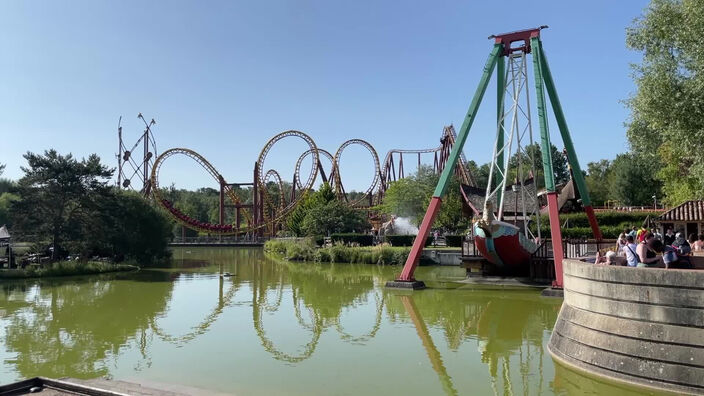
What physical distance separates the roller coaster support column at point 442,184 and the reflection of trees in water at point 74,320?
7.79 m

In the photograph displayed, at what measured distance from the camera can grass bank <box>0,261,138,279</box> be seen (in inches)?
932

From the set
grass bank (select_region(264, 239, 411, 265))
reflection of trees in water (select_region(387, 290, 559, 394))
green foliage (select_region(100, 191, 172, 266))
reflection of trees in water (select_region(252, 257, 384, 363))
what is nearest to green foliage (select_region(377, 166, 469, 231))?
grass bank (select_region(264, 239, 411, 265))

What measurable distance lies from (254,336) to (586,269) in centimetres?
700

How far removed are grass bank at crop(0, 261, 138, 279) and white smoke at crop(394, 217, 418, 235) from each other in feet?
71.0

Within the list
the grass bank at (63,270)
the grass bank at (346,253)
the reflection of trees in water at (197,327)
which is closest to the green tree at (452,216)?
the grass bank at (346,253)

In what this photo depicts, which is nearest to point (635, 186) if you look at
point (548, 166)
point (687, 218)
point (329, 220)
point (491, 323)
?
point (329, 220)

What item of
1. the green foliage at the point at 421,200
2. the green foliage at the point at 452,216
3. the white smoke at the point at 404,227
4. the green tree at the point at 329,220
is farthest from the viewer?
the white smoke at the point at 404,227

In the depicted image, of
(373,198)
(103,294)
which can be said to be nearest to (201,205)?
(373,198)

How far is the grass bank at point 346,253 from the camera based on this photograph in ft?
100

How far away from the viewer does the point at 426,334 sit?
12.2 m

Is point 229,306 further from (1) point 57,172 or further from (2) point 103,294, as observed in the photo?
(1) point 57,172

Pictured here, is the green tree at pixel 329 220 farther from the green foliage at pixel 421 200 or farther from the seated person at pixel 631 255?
the seated person at pixel 631 255

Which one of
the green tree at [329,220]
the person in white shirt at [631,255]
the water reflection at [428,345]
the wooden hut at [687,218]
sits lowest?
the water reflection at [428,345]

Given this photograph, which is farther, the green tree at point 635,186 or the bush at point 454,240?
the green tree at point 635,186
